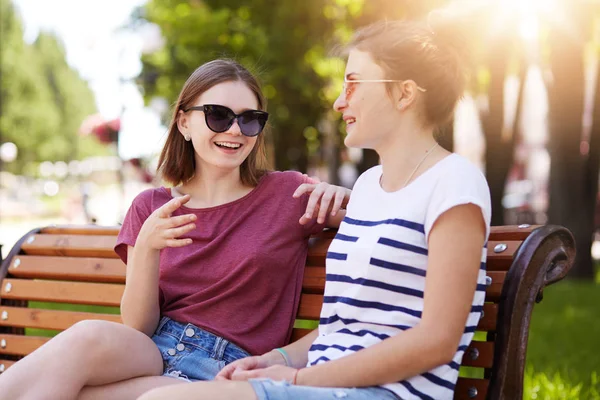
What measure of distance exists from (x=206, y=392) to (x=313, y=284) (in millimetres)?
1137

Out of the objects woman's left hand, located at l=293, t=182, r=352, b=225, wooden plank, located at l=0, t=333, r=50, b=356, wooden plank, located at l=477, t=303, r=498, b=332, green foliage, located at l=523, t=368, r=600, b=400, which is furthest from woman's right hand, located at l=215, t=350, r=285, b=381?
green foliage, located at l=523, t=368, r=600, b=400

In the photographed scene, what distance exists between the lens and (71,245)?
4203 millimetres

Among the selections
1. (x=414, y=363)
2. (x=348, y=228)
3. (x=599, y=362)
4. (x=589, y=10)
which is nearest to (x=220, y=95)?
(x=348, y=228)

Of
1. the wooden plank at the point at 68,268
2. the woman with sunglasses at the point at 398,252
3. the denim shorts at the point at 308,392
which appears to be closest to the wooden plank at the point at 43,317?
the wooden plank at the point at 68,268

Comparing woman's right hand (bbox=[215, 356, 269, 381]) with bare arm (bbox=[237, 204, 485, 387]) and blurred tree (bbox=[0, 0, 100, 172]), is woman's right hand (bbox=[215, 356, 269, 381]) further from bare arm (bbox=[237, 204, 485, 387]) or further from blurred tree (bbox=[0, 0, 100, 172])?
blurred tree (bbox=[0, 0, 100, 172])

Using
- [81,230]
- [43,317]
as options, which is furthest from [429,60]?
[43,317]

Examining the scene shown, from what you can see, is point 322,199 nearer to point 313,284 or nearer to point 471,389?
point 313,284

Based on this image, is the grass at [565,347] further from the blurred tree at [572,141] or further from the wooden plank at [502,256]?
the wooden plank at [502,256]

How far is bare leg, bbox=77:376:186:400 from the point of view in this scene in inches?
117

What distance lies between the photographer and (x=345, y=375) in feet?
8.03

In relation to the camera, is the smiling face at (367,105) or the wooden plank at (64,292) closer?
the smiling face at (367,105)

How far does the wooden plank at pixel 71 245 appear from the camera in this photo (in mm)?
4070

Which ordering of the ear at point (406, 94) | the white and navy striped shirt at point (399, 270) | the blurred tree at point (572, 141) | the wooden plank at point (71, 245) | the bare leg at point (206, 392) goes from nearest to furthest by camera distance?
the bare leg at point (206, 392) → the white and navy striped shirt at point (399, 270) → the ear at point (406, 94) → the wooden plank at point (71, 245) → the blurred tree at point (572, 141)

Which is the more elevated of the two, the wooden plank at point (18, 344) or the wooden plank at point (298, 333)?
the wooden plank at point (298, 333)
